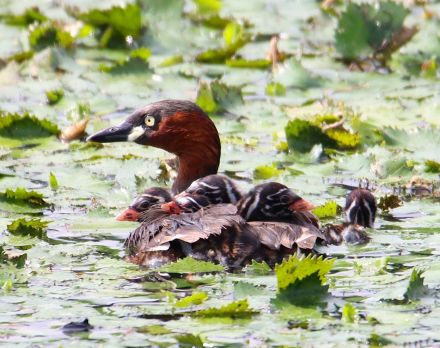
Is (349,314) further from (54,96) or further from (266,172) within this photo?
(54,96)

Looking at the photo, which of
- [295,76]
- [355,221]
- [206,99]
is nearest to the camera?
[355,221]

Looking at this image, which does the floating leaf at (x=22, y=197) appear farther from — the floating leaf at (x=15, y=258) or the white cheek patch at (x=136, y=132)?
the floating leaf at (x=15, y=258)

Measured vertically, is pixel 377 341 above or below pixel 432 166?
below

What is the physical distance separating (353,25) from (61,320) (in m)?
6.45

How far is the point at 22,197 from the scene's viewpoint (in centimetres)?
930

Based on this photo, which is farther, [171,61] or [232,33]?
[232,33]

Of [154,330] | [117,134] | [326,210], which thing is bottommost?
[154,330]

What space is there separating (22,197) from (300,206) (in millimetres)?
1959

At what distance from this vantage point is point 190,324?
22.5 ft

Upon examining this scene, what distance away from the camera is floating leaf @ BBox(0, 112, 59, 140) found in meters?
10.9

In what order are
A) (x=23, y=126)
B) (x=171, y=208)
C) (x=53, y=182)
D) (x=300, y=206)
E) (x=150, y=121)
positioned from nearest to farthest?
(x=300, y=206)
(x=171, y=208)
(x=150, y=121)
(x=53, y=182)
(x=23, y=126)

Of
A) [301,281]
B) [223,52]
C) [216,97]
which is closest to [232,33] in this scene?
[223,52]

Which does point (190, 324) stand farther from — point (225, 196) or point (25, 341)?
point (225, 196)

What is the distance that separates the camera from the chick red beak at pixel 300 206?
8.32 meters
